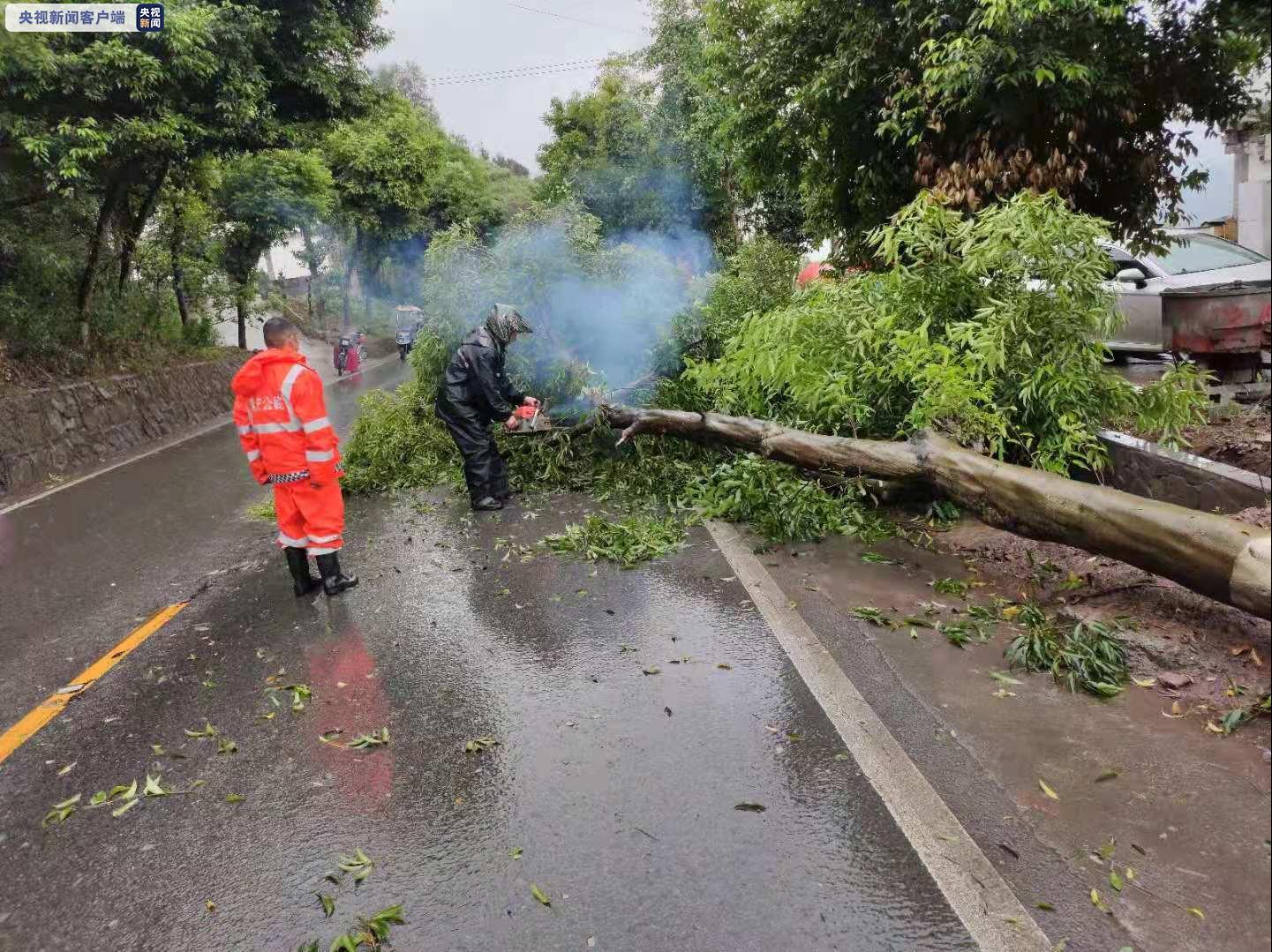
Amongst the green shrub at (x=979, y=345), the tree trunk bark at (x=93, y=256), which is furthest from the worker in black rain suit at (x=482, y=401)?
the tree trunk bark at (x=93, y=256)

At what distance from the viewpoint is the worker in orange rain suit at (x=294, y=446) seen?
215 inches

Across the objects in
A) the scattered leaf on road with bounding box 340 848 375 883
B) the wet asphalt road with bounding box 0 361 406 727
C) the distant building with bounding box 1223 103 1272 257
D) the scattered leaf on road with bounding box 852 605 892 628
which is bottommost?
the wet asphalt road with bounding box 0 361 406 727

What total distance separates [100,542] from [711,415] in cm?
517

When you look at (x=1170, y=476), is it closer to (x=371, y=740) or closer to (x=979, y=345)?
(x=979, y=345)

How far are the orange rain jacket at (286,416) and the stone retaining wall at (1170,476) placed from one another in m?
4.60

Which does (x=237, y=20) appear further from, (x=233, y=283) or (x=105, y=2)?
(x=233, y=283)

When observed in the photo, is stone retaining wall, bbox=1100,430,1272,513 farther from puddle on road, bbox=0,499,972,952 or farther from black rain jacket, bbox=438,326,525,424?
black rain jacket, bbox=438,326,525,424

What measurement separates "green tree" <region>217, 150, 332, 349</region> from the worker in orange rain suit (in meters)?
17.2

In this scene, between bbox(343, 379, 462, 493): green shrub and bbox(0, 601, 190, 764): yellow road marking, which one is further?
bbox(343, 379, 462, 493): green shrub

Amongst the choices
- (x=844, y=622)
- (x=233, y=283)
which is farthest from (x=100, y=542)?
(x=233, y=283)

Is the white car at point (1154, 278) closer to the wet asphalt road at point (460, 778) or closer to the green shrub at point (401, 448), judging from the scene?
the wet asphalt road at point (460, 778)

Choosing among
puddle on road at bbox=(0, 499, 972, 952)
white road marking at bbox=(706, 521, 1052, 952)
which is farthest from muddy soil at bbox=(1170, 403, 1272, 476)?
puddle on road at bbox=(0, 499, 972, 952)

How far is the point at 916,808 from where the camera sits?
2.94 metres

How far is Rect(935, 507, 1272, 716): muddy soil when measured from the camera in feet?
9.95
